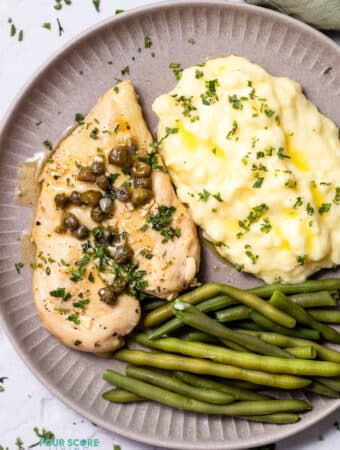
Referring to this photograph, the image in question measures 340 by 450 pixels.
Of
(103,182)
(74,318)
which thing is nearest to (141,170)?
(103,182)

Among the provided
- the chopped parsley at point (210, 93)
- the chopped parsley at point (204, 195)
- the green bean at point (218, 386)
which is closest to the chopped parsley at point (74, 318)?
the green bean at point (218, 386)

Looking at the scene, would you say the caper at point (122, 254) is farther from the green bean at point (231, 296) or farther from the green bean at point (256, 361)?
the green bean at point (256, 361)

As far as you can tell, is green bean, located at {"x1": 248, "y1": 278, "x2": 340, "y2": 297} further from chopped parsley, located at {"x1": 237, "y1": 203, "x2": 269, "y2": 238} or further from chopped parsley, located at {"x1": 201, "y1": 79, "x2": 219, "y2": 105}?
chopped parsley, located at {"x1": 201, "y1": 79, "x2": 219, "y2": 105}

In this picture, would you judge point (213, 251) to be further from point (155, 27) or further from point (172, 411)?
point (155, 27)

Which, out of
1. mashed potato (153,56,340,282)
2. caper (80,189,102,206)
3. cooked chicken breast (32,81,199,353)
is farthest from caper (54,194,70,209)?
mashed potato (153,56,340,282)

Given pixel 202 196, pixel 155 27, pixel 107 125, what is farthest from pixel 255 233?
pixel 155 27

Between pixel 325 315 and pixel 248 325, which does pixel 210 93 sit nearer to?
pixel 248 325
